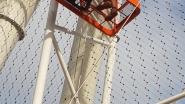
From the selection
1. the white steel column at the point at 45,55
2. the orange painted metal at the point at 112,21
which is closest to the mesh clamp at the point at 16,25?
the white steel column at the point at 45,55

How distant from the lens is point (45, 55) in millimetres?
7266

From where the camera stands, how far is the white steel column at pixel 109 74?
8267 millimetres

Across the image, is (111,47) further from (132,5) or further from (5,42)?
(5,42)

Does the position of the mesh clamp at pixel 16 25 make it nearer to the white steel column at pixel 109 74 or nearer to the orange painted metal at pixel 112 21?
the orange painted metal at pixel 112 21

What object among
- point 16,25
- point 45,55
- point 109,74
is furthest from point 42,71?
point 109,74

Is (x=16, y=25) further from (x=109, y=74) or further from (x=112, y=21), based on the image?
(x=109, y=74)

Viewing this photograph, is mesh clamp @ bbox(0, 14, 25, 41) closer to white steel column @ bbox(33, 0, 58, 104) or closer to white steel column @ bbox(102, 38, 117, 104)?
white steel column @ bbox(33, 0, 58, 104)

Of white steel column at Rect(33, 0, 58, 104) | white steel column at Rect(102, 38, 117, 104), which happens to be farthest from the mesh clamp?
white steel column at Rect(102, 38, 117, 104)

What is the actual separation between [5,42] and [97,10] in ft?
6.27

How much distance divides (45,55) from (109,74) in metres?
1.65

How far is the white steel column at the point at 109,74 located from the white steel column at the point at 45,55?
5.00 ft

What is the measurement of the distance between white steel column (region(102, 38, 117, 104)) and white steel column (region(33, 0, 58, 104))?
1524 mm

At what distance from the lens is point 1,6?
285 inches

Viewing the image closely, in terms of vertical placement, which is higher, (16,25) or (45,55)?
(16,25)
